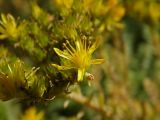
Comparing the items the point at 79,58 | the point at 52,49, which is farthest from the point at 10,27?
the point at 79,58

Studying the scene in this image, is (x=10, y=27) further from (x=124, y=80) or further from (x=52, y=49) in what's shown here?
(x=124, y=80)

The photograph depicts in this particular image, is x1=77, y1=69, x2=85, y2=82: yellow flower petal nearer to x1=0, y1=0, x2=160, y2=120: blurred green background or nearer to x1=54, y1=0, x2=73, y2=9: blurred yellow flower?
x1=54, y1=0, x2=73, y2=9: blurred yellow flower

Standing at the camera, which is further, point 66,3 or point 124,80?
point 124,80

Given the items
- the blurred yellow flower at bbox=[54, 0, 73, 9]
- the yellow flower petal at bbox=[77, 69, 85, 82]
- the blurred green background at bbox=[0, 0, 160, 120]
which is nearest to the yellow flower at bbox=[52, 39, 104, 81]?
the yellow flower petal at bbox=[77, 69, 85, 82]

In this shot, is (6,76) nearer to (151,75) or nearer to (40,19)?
(40,19)

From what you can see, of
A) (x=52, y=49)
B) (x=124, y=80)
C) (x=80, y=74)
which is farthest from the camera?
(x=124, y=80)

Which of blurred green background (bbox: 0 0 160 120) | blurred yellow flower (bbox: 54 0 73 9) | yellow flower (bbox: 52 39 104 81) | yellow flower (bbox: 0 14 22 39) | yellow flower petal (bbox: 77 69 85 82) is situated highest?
blurred yellow flower (bbox: 54 0 73 9)

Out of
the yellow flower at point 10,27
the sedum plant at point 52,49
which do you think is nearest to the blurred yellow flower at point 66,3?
the sedum plant at point 52,49

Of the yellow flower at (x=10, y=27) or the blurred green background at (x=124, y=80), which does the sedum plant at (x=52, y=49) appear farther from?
the blurred green background at (x=124, y=80)

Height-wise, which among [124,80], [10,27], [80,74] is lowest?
[124,80]

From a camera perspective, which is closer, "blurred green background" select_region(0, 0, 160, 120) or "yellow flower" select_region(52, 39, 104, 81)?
"yellow flower" select_region(52, 39, 104, 81)

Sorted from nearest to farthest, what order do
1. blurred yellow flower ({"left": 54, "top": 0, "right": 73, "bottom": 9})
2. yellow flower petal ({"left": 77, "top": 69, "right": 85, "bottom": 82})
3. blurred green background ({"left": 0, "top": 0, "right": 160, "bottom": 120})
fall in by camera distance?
yellow flower petal ({"left": 77, "top": 69, "right": 85, "bottom": 82}) < blurred yellow flower ({"left": 54, "top": 0, "right": 73, "bottom": 9}) < blurred green background ({"left": 0, "top": 0, "right": 160, "bottom": 120})
